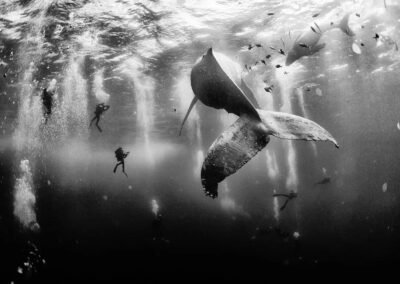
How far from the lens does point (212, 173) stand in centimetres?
231

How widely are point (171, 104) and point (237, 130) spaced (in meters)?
23.9

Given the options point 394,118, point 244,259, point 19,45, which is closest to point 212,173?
point 19,45

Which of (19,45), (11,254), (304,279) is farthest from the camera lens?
(11,254)

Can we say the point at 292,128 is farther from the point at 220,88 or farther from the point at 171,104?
the point at 171,104

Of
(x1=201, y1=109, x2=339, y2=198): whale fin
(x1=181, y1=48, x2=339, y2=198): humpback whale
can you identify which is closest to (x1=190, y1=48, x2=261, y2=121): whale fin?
(x1=181, y1=48, x2=339, y2=198): humpback whale

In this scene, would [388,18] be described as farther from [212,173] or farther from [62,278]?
[62,278]

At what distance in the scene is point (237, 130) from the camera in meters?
2.63

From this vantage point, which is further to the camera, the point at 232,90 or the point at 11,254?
the point at 11,254

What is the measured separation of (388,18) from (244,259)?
2296 cm

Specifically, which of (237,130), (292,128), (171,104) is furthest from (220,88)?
(171,104)

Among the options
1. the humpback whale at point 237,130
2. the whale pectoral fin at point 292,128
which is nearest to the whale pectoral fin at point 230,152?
the humpback whale at point 237,130

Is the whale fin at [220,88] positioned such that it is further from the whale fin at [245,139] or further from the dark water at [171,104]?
the dark water at [171,104]

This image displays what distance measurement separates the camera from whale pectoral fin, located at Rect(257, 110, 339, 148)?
8.31ft

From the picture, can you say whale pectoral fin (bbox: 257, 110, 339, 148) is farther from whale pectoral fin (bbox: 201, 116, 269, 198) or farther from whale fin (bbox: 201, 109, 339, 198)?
whale pectoral fin (bbox: 201, 116, 269, 198)
